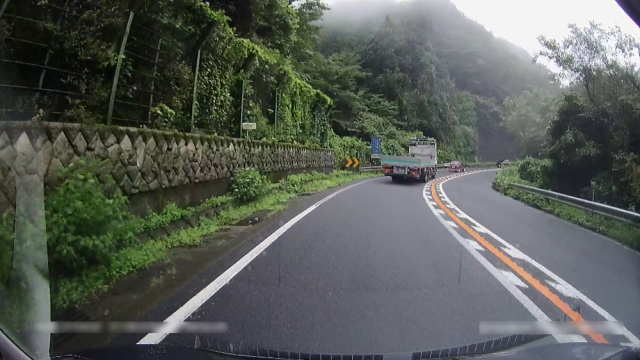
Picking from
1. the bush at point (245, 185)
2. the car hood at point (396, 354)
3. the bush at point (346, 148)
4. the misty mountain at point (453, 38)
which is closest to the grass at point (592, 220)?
the car hood at point (396, 354)

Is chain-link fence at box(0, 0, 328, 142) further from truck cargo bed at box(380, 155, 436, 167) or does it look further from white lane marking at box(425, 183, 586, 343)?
truck cargo bed at box(380, 155, 436, 167)

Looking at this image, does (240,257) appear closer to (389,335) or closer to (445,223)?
(389,335)

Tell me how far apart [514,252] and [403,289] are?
3.34m

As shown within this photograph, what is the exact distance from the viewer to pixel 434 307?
15.0 ft

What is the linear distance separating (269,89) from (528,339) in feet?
56.6

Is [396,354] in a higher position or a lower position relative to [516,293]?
higher

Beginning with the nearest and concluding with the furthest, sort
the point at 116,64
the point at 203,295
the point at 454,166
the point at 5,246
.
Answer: the point at 5,246, the point at 203,295, the point at 116,64, the point at 454,166

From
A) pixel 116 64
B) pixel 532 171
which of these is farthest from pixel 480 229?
pixel 532 171

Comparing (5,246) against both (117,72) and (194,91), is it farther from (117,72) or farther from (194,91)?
(194,91)

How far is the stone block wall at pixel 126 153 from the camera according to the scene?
15.5ft

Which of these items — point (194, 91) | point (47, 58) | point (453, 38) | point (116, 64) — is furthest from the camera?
point (453, 38)

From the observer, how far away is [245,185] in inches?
485

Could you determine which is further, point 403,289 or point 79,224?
point 403,289

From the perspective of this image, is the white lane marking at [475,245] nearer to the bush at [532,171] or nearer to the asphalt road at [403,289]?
the asphalt road at [403,289]
